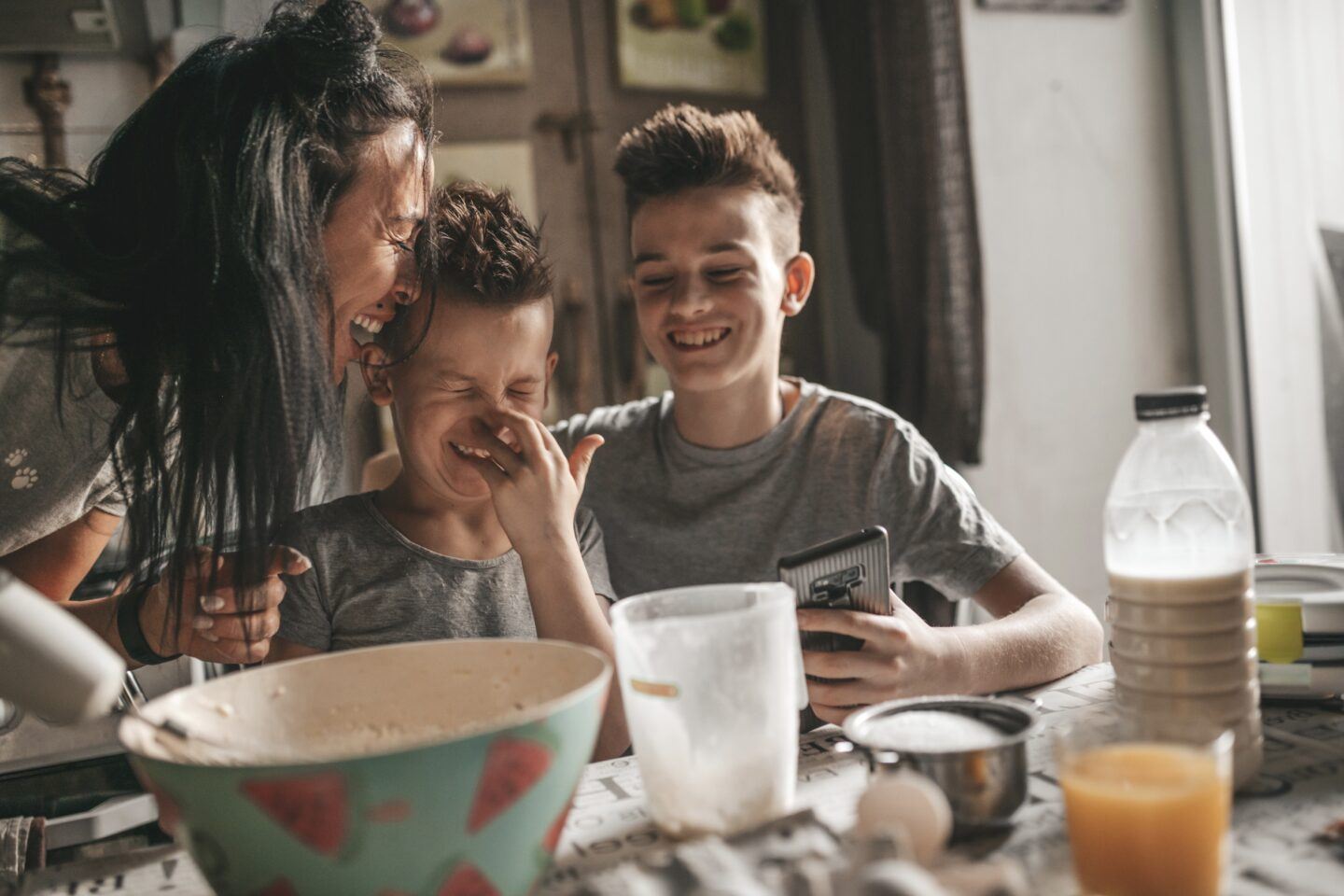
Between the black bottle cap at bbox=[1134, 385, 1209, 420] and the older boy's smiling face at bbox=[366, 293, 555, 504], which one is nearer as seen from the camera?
the black bottle cap at bbox=[1134, 385, 1209, 420]

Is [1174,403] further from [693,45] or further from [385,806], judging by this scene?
[693,45]

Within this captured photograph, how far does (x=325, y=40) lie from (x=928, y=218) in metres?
1.67

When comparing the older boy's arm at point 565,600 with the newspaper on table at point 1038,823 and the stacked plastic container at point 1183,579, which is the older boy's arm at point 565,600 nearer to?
the newspaper on table at point 1038,823

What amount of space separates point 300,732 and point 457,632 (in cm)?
52

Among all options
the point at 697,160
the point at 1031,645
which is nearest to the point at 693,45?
the point at 697,160

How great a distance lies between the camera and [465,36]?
2.70m

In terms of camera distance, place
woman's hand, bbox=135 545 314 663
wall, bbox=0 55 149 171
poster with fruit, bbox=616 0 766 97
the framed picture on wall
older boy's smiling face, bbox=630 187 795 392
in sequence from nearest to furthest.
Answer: woman's hand, bbox=135 545 314 663, older boy's smiling face, bbox=630 187 795 392, wall, bbox=0 55 149 171, the framed picture on wall, poster with fruit, bbox=616 0 766 97

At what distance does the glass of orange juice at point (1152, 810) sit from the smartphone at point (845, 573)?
261 millimetres

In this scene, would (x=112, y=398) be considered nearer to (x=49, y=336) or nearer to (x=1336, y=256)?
(x=49, y=336)

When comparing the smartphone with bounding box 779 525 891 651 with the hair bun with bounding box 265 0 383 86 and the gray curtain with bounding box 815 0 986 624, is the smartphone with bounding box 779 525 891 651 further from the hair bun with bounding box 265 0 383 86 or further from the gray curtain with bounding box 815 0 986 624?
the gray curtain with bounding box 815 0 986 624

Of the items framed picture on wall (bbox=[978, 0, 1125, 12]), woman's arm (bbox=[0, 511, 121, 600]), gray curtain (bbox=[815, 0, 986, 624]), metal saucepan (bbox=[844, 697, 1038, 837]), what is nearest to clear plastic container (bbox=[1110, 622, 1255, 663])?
metal saucepan (bbox=[844, 697, 1038, 837])

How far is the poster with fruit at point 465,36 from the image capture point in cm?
266

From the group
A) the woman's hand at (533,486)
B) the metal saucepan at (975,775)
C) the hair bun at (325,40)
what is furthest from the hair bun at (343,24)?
the metal saucepan at (975,775)

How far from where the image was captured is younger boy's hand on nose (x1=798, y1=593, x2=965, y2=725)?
0.91m
